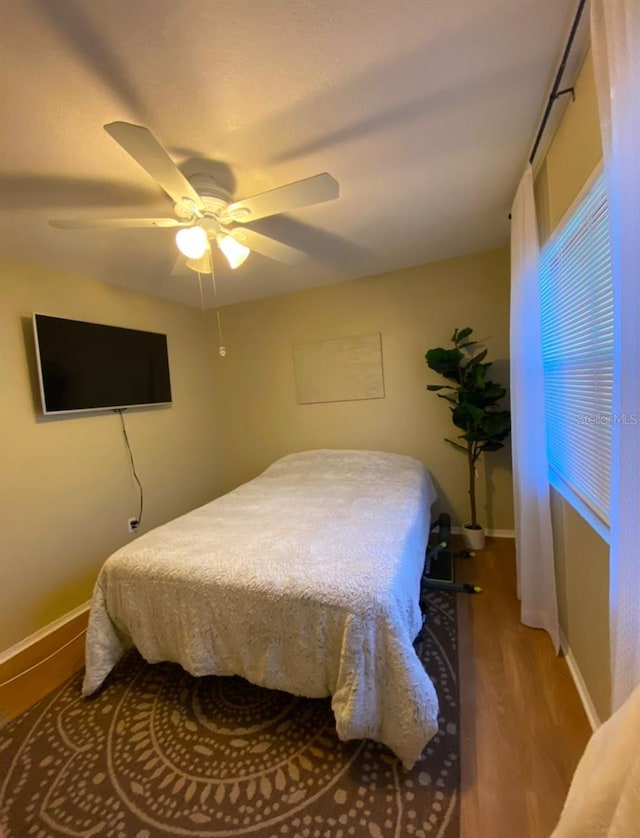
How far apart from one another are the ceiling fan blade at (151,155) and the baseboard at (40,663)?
7.86 feet

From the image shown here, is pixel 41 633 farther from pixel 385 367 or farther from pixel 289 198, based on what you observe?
pixel 385 367

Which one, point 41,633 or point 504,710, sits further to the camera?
point 41,633

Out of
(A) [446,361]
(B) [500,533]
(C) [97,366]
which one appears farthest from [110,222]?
(B) [500,533]

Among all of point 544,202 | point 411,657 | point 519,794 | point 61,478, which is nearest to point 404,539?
point 411,657

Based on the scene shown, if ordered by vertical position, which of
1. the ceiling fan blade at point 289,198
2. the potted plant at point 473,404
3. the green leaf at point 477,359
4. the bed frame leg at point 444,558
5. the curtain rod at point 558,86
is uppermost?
the curtain rod at point 558,86

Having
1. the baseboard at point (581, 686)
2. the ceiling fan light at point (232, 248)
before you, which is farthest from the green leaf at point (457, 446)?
the ceiling fan light at point (232, 248)

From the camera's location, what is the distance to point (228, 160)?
148 centimetres

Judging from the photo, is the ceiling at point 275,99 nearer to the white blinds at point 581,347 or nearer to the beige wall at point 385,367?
the white blinds at point 581,347

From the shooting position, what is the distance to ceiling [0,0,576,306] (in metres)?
0.95

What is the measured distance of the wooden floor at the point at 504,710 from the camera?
44.5 inches

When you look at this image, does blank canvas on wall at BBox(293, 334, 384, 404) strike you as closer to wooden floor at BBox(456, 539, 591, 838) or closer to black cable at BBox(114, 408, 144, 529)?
black cable at BBox(114, 408, 144, 529)

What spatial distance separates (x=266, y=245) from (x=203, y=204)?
416 millimetres

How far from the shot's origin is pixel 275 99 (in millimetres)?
1202

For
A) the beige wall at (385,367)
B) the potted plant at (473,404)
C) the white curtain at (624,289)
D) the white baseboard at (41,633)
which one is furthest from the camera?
the beige wall at (385,367)
